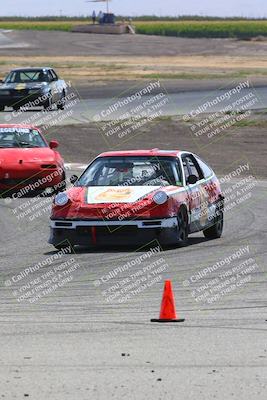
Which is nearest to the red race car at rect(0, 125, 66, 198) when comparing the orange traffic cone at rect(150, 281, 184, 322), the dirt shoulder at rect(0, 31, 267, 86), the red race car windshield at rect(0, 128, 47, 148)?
the red race car windshield at rect(0, 128, 47, 148)

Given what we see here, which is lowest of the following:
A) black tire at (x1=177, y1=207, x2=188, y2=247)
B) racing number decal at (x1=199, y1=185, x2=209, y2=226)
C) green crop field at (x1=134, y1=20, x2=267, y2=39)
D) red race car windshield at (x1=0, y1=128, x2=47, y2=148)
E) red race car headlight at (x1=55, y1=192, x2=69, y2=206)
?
green crop field at (x1=134, y1=20, x2=267, y2=39)

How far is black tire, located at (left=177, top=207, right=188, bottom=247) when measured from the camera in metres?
14.8

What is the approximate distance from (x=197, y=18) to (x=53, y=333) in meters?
143

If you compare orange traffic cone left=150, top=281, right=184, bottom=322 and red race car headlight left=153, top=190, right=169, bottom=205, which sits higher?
orange traffic cone left=150, top=281, right=184, bottom=322

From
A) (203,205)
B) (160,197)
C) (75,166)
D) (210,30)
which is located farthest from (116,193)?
(210,30)

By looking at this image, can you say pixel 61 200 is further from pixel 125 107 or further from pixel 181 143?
pixel 125 107

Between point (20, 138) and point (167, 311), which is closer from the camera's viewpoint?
point (167, 311)

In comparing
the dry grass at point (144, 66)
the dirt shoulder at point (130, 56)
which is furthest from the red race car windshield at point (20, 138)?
the dry grass at point (144, 66)

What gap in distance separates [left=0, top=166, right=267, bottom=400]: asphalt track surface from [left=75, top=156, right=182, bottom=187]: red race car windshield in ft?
4.50

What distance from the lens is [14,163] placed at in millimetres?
21781

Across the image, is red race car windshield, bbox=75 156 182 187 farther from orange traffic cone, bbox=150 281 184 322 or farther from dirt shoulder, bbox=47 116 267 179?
dirt shoulder, bbox=47 116 267 179

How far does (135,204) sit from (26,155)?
7683 mm

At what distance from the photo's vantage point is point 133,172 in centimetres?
1568

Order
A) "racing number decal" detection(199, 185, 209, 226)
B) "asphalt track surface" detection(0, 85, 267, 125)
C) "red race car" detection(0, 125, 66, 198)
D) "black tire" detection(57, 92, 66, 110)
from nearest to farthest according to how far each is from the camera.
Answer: "racing number decal" detection(199, 185, 209, 226), "red race car" detection(0, 125, 66, 198), "asphalt track surface" detection(0, 85, 267, 125), "black tire" detection(57, 92, 66, 110)
